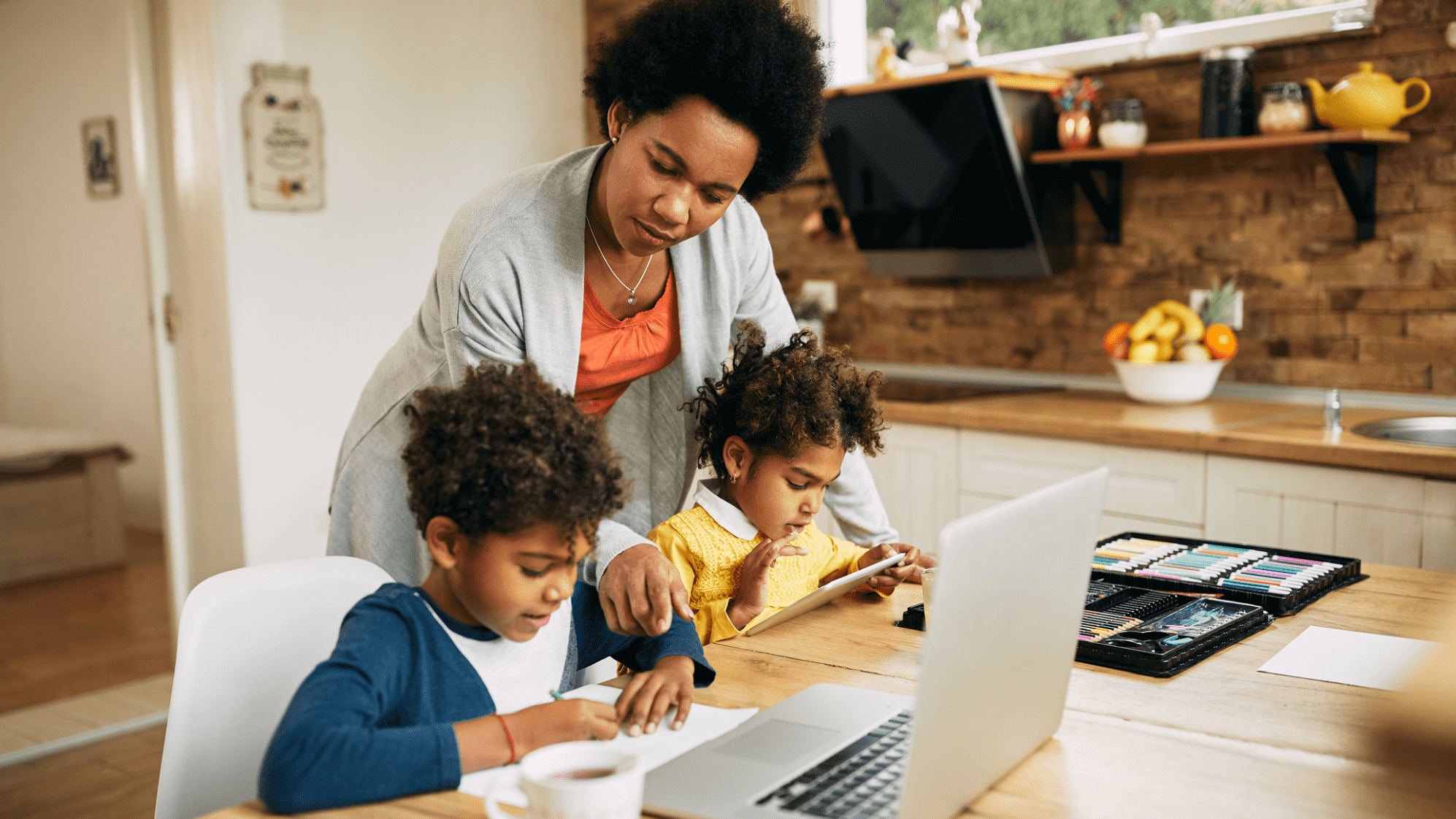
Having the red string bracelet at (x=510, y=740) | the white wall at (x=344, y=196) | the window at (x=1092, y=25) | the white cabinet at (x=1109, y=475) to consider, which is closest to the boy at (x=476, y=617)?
the red string bracelet at (x=510, y=740)

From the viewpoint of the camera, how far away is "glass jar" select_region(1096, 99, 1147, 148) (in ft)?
9.37

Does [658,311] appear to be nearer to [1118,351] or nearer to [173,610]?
[1118,351]

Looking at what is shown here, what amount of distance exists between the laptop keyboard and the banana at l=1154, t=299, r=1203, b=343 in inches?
80.2

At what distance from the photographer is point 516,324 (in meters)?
1.42

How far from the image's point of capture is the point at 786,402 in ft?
5.08

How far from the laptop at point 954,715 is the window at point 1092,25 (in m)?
2.28

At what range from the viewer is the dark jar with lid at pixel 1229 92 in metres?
2.70

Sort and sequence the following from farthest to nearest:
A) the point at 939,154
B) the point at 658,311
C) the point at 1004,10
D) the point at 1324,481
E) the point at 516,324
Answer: the point at 1004,10, the point at 939,154, the point at 1324,481, the point at 658,311, the point at 516,324

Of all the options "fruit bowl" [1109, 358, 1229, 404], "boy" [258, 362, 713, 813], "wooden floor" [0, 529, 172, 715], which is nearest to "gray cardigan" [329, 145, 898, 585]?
"boy" [258, 362, 713, 813]

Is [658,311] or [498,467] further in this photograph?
[658,311]

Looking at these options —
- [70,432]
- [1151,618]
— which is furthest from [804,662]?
[70,432]

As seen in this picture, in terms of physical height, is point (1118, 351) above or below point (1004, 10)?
below

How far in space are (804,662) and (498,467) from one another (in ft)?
1.43

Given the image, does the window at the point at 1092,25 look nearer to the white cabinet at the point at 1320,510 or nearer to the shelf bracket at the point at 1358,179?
the shelf bracket at the point at 1358,179
